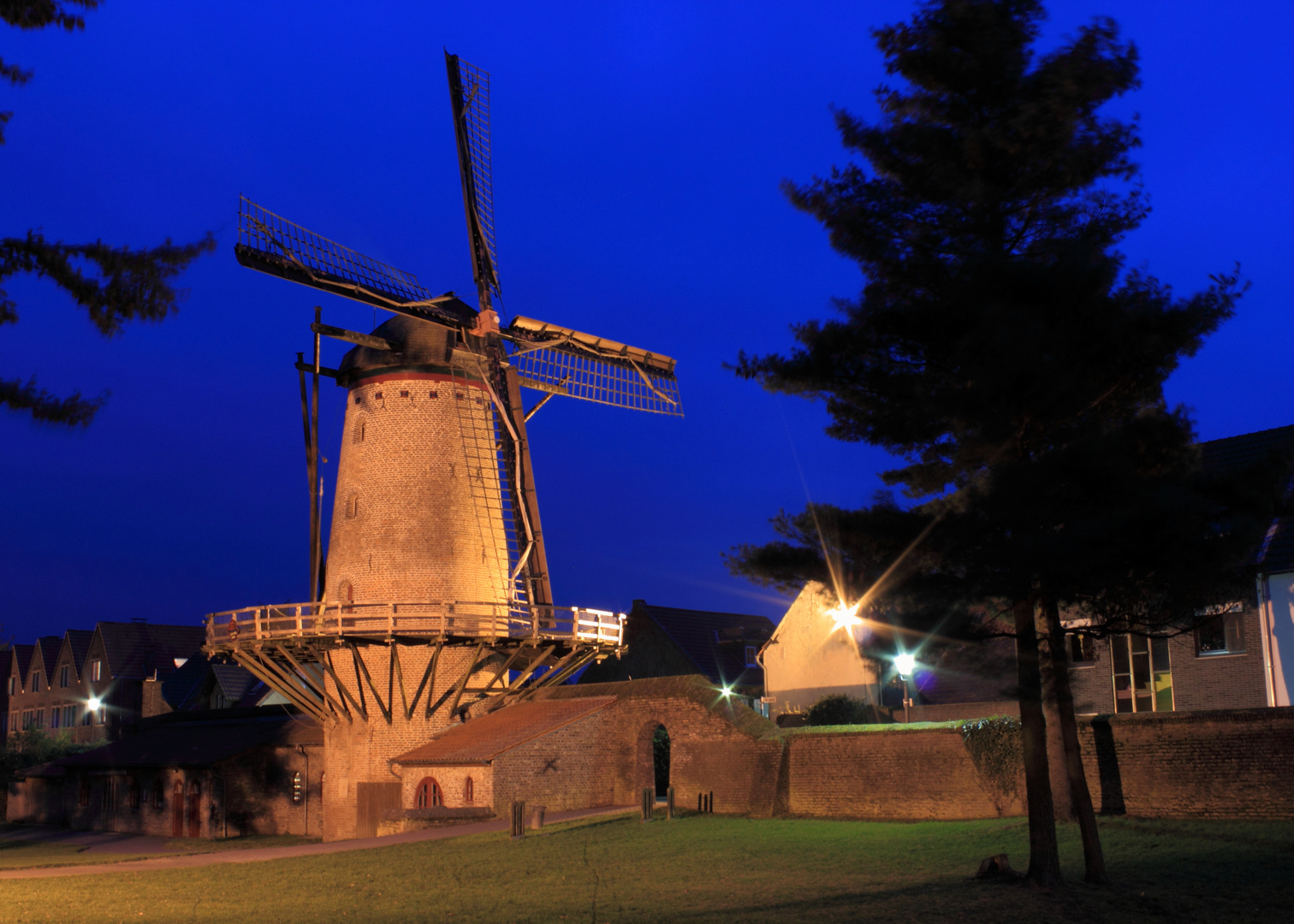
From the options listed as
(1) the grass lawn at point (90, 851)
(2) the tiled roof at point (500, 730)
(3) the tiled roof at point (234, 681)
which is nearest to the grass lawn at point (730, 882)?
(2) the tiled roof at point (500, 730)

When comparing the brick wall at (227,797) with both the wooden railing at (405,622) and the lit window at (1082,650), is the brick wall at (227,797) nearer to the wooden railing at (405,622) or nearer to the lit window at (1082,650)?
the wooden railing at (405,622)

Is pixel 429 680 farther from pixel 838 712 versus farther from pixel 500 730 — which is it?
pixel 838 712

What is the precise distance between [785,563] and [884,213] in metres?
4.45

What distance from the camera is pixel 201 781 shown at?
1307 inches

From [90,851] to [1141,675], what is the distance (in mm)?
26189

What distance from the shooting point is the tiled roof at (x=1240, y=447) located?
72.7 ft

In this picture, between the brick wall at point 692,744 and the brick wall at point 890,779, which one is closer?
the brick wall at point 890,779

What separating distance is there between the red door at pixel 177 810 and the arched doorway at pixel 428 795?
11993mm

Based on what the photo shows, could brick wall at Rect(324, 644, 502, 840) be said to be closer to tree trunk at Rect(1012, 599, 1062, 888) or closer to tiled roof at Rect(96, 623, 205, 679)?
tree trunk at Rect(1012, 599, 1062, 888)

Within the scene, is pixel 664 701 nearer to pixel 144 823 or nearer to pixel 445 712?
pixel 445 712

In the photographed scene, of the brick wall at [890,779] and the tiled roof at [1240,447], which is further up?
the tiled roof at [1240,447]

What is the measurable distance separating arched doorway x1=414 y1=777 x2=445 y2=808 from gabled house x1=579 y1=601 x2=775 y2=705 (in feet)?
56.6

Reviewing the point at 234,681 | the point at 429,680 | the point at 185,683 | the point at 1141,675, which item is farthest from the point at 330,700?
the point at 185,683

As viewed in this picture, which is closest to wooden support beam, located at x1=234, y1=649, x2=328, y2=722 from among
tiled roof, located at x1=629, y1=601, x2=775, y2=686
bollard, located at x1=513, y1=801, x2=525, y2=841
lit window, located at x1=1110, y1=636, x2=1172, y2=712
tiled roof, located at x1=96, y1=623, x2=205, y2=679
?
bollard, located at x1=513, y1=801, x2=525, y2=841
